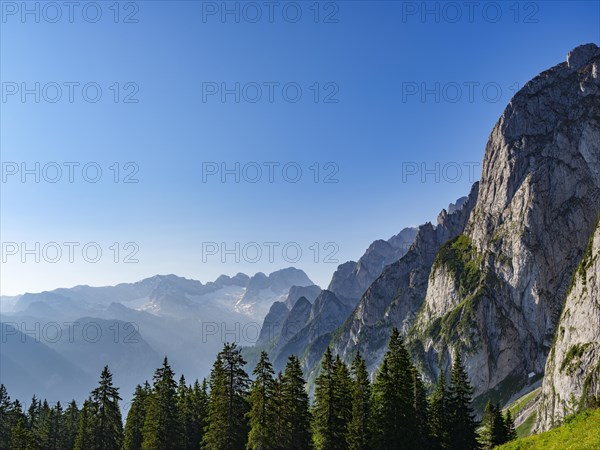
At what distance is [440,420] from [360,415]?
13311mm

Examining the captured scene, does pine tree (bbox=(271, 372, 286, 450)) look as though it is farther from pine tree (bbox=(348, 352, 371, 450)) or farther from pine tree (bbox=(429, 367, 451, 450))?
pine tree (bbox=(429, 367, 451, 450))

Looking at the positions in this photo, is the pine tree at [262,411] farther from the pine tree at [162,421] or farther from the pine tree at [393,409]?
the pine tree at [162,421]

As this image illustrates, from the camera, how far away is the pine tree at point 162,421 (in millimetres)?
63469

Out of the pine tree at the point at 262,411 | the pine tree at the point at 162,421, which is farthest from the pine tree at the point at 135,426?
the pine tree at the point at 262,411

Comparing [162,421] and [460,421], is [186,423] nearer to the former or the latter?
[162,421]

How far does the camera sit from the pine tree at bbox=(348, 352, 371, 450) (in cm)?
5250

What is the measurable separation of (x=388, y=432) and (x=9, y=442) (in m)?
79.0

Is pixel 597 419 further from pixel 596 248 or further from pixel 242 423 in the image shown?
pixel 596 248

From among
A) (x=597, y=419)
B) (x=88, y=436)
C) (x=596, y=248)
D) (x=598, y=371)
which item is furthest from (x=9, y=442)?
(x=596, y=248)

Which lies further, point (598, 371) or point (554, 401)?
point (554, 401)

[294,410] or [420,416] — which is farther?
[420,416]

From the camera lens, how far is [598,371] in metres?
135

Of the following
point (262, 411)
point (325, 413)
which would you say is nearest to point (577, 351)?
point (325, 413)

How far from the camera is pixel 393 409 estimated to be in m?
51.1
